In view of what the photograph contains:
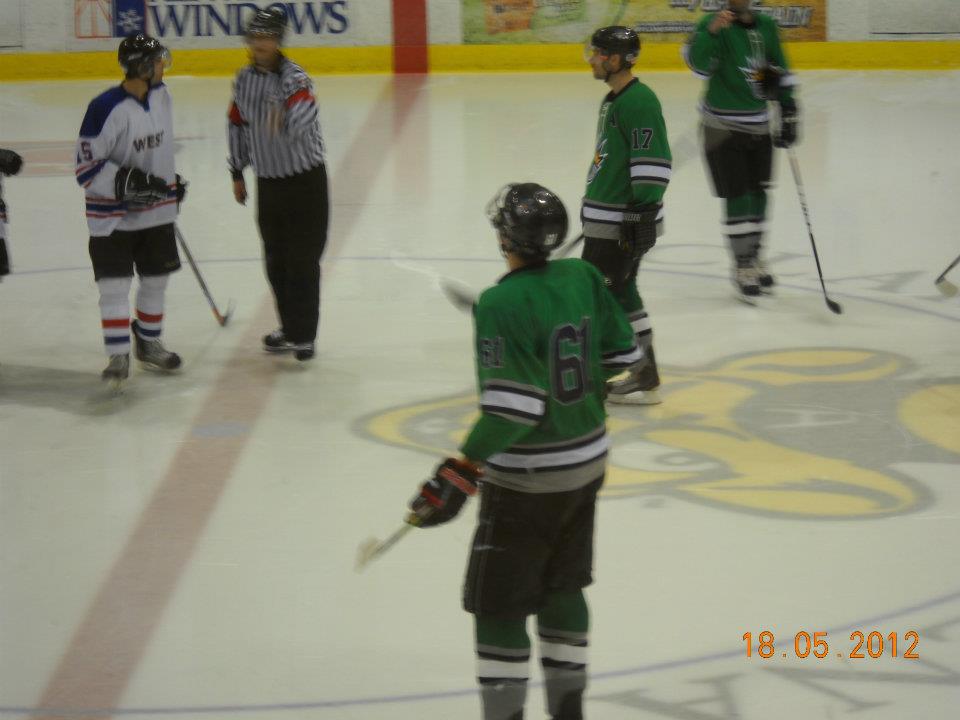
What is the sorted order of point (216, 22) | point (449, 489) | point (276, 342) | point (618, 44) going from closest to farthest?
point (449, 489) → point (618, 44) → point (276, 342) → point (216, 22)

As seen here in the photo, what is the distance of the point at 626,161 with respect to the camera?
4.62 metres

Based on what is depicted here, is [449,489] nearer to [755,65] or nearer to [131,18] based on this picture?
[755,65]

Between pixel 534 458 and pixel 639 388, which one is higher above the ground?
pixel 534 458

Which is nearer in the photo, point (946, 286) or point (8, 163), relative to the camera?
point (8, 163)

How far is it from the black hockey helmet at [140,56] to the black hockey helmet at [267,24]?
354 mm

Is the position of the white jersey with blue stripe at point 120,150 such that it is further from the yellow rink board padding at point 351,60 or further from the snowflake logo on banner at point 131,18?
the snowflake logo on banner at point 131,18

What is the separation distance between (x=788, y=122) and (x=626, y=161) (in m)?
1.83

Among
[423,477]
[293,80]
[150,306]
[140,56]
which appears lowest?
[423,477]

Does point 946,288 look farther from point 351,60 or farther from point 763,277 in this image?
point 351,60

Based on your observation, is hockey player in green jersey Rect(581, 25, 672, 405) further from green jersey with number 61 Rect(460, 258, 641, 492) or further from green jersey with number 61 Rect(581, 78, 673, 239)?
green jersey with number 61 Rect(460, 258, 641, 492)

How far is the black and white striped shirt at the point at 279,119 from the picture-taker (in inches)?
203

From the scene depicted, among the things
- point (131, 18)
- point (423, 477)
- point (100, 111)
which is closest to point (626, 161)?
point (423, 477)

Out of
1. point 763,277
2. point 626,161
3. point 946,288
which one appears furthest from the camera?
point 763,277

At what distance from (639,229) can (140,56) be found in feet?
5.75
